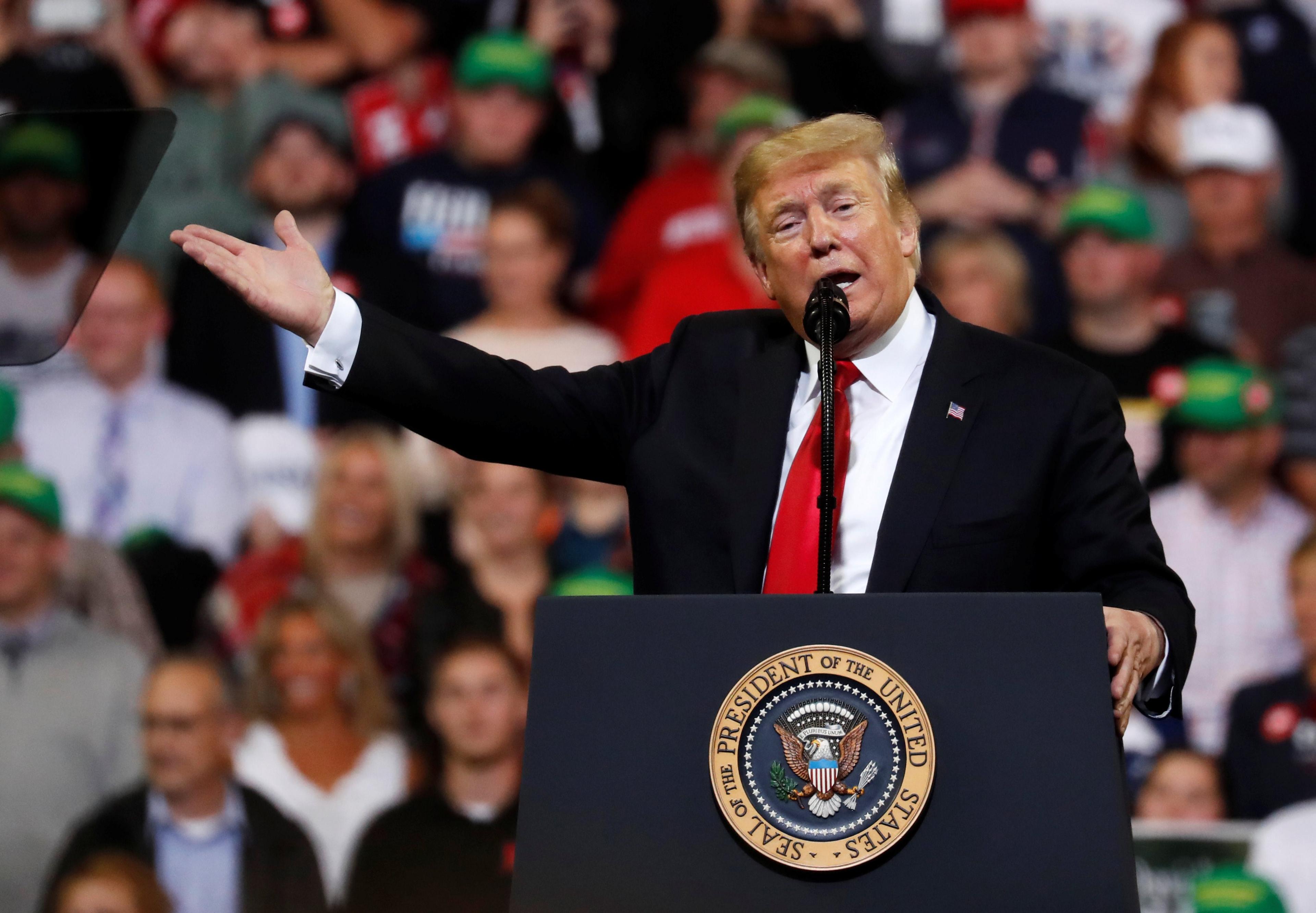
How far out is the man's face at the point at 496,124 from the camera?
461 cm

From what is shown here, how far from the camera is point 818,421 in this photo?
1.72 metres

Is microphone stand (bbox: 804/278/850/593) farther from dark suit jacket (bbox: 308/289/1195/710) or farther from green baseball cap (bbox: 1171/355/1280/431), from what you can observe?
green baseball cap (bbox: 1171/355/1280/431)

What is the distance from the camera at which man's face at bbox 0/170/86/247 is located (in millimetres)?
1852

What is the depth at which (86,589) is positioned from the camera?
416 centimetres

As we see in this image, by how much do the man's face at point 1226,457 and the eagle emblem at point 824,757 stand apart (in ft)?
10.2

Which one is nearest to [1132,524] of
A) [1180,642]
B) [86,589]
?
[1180,642]

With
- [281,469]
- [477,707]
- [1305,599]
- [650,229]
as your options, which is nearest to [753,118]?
[650,229]

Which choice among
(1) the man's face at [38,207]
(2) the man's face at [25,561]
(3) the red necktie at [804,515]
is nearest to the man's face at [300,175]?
(2) the man's face at [25,561]

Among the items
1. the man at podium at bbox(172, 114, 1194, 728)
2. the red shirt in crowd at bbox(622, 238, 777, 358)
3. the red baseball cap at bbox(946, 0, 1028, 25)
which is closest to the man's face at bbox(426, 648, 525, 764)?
the red shirt in crowd at bbox(622, 238, 777, 358)

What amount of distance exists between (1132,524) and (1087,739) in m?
0.43

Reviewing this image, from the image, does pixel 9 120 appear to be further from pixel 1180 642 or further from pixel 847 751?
pixel 1180 642

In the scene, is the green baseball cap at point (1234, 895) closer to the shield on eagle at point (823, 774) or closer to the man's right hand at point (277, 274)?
the shield on eagle at point (823, 774)

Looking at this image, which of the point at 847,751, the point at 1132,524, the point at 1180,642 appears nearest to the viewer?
the point at 847,751

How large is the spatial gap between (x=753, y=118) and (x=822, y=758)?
10.4 feet
